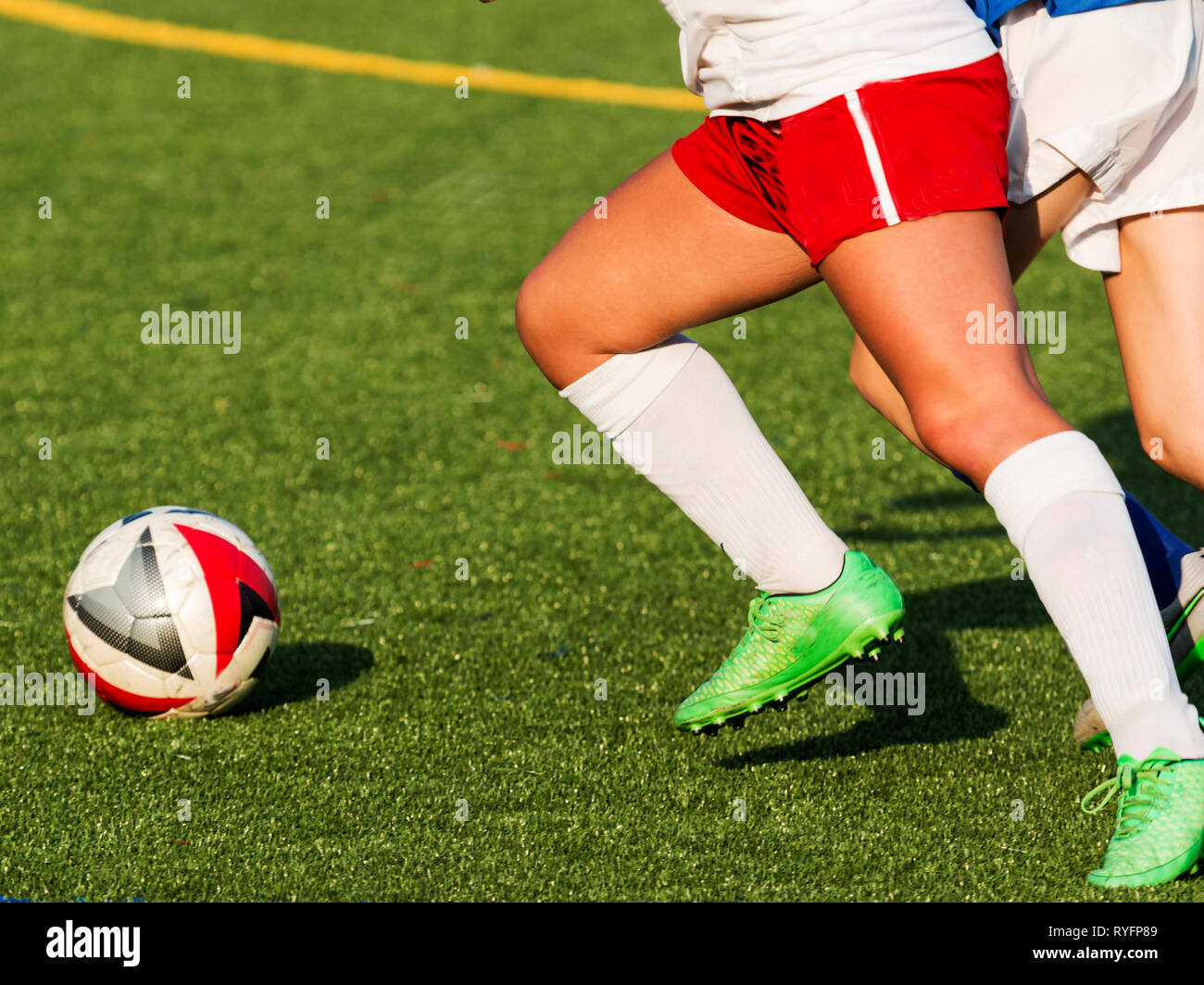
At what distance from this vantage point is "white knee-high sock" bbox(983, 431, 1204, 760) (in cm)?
235

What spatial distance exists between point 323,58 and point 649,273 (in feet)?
33.2

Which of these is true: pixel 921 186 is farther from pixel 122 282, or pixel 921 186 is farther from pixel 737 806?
pixel 122 282

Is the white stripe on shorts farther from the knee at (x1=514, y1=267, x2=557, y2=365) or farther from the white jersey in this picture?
the knee at (x1=514, y1=267, x2=557, y2=365)

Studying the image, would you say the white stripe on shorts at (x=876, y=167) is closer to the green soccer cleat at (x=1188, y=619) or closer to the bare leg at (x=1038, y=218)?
the bare leg at (x=1038, y=218)

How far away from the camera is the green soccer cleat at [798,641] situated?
113 inches

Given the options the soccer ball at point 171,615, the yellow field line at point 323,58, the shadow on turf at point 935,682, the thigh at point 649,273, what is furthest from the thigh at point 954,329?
the yellow field line at point 323,58

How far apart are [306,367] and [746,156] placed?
14.8 feet

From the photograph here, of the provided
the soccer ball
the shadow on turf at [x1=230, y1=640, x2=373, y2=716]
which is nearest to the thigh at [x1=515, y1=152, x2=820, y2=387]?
the soccer ball

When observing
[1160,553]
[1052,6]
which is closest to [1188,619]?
[1160,553]

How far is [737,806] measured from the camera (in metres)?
3.11

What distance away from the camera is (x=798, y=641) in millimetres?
2938

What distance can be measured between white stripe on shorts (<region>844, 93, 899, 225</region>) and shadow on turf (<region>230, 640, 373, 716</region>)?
2030mm

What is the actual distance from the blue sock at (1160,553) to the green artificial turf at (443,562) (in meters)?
0.43

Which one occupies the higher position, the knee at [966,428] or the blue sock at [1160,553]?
the knee at [966,428]
